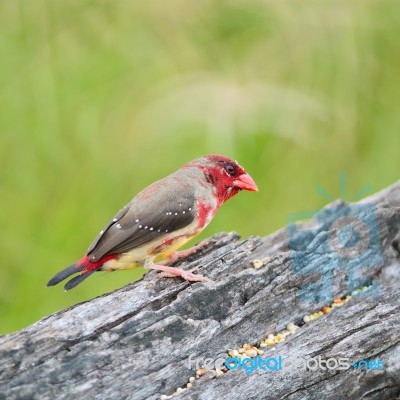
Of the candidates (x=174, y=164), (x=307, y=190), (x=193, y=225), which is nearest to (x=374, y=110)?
(x=307, y=190)

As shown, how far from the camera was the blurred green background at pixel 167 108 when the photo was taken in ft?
10.6

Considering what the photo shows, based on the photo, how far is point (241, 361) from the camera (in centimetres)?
205

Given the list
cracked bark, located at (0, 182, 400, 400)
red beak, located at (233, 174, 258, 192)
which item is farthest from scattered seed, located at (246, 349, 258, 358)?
red beak, located at (233, 174, 258, 192)

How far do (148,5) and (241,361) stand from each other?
1.61 metres

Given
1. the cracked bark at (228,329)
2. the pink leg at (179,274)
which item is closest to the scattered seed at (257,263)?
the cracked bark at (228,329)

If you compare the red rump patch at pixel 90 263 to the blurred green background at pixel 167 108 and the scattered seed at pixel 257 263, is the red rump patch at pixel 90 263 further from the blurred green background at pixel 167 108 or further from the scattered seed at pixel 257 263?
the blurred green background at pixel 167 108

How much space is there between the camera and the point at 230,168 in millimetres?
2418

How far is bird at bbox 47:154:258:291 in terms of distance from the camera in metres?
2.21

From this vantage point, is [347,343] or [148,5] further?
[148,5]

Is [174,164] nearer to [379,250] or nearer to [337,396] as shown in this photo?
[379,250]

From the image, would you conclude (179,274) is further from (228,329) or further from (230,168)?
(230,168)

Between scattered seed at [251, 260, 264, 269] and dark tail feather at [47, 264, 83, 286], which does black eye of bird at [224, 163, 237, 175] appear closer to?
scattered seed at [251, 260, 264, 269]

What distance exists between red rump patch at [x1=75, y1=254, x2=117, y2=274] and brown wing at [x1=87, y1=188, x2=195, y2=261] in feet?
0.06

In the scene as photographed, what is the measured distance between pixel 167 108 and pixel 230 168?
0.82m
